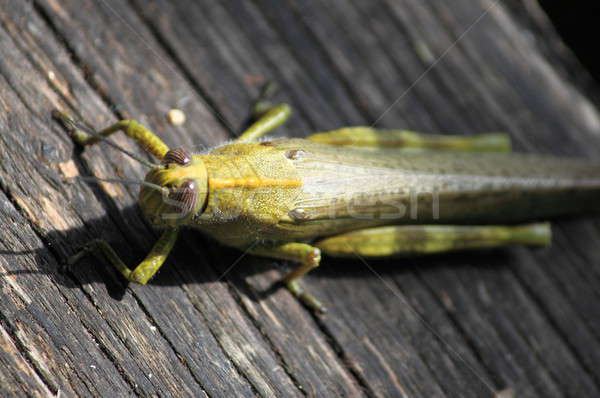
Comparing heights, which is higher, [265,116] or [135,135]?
[135,135]

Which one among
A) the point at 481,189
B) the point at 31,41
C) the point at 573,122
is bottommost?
the point at 573,122

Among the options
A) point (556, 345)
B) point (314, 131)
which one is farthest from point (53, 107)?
point (556, 345)

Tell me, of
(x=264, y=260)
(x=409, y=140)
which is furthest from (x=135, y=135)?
(x=409, y=140)

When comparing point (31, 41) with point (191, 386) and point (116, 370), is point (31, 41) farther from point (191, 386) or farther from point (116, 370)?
point (191, 386)

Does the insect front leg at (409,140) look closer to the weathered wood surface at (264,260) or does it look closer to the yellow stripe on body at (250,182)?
the weathered wood surface at (264,260)

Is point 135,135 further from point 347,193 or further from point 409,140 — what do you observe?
point 409,140

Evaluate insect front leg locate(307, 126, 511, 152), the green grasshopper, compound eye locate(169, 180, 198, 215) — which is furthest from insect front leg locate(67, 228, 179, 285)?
insect front leg locate(307, 126, 511, 152)

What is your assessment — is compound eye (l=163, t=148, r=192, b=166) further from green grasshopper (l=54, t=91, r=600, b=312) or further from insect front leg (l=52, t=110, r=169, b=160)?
insect front leg (l=52, t=110, r=169, b=160)
